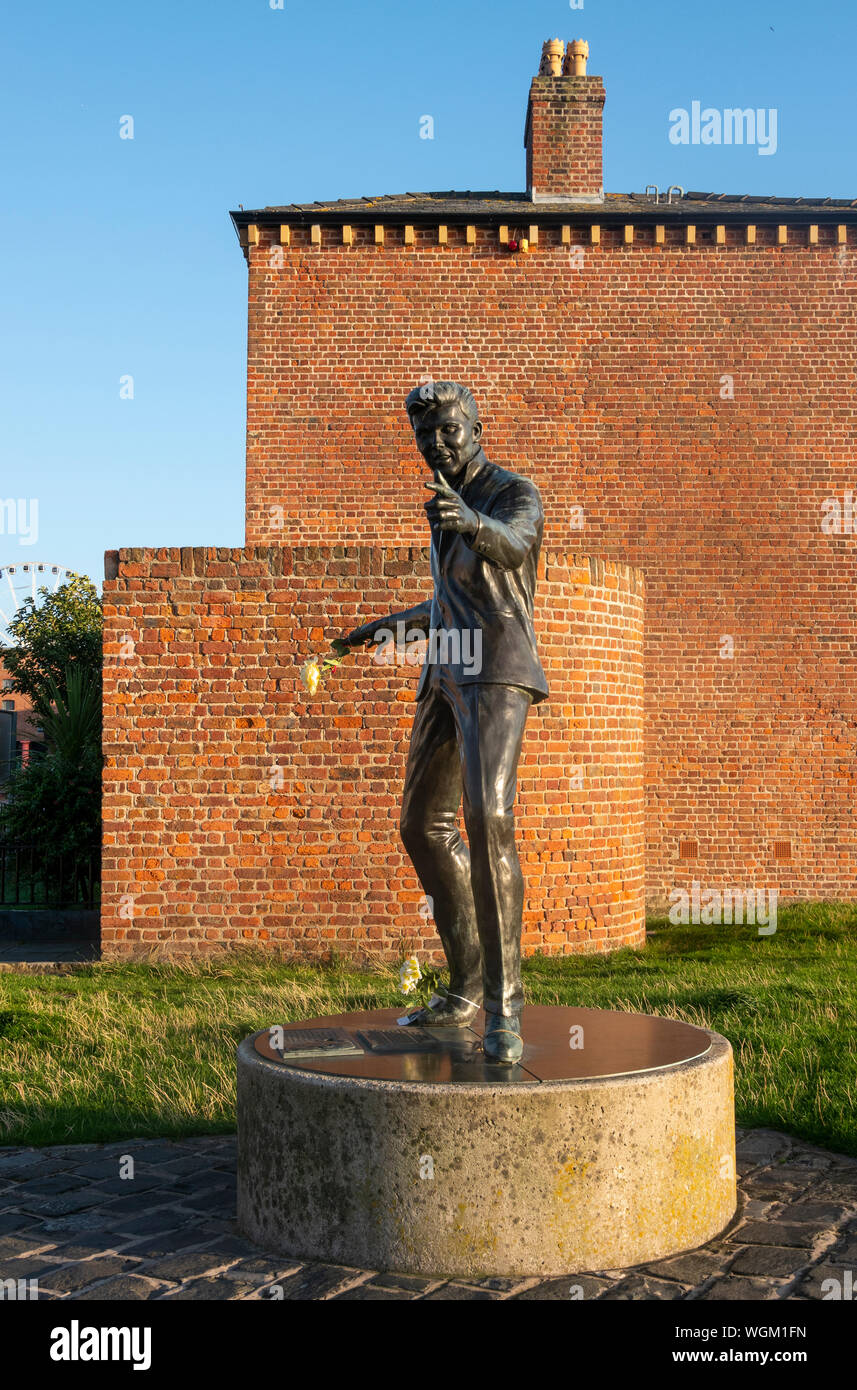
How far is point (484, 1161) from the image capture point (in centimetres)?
360

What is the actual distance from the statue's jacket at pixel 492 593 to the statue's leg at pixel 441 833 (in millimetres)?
293

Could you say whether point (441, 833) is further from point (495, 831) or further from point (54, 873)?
point (54, 873)

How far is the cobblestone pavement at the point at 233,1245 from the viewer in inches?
138

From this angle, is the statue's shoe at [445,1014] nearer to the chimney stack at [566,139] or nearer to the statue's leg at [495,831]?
the statue's leg at [495,831]

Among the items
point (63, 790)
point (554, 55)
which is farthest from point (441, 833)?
point (554, 55)

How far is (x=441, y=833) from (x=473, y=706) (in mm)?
617

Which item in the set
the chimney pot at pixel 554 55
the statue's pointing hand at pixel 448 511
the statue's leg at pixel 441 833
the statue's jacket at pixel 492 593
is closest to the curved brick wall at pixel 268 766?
the statue's leg at pixel 441 833

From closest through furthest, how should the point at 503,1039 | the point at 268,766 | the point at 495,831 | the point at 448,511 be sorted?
the point at 448,511 → the point at 503,1039 → the point at 495,831 → the point at 268,766

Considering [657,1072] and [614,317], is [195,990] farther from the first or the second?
[614,317]

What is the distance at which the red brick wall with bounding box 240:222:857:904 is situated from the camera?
586 inches

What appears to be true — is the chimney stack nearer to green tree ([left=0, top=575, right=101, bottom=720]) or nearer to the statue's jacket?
green tree ([left=0, top=575, right=101, bottom=720])

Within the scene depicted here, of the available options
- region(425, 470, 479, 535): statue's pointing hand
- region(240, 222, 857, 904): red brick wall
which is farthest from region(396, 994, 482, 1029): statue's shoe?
region(240, 222, 857, 904): red brick wall

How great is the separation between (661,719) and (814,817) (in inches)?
86.8

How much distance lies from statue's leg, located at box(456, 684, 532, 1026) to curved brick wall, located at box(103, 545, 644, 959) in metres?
5.77
